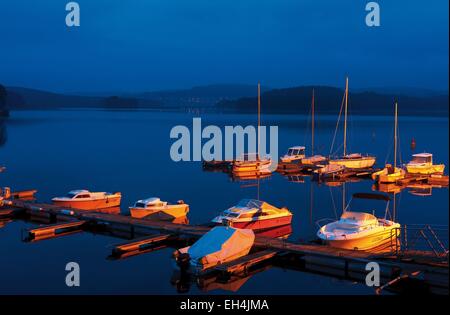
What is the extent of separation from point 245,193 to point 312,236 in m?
17.5

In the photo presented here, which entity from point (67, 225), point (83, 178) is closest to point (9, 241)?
point (67, 225)

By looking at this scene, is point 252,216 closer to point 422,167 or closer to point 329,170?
point 329,170

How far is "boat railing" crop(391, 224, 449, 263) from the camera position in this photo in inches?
709

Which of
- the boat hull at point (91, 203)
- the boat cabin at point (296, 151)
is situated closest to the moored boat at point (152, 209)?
the boat hull at point (91, 203)

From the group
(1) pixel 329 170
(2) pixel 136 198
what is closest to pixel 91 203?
(2) pixel 136 198

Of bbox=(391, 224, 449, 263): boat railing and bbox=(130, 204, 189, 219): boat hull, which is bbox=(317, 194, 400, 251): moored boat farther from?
bbox=(130, 204, 189, 219): boat hull

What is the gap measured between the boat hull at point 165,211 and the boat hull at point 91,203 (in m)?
4.71

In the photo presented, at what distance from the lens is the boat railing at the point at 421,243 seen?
59.0 feet

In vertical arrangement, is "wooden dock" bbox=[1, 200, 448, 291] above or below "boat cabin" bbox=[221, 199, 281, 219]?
below

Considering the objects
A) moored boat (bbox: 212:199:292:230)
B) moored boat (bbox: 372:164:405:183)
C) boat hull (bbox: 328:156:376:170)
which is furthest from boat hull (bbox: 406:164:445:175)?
moored boat (bbox: 212:199:292:230)

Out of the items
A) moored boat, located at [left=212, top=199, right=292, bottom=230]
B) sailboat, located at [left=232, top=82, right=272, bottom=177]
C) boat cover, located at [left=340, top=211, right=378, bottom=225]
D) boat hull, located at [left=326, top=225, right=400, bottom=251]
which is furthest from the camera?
sailboat, located at [left=232, top=82, right=272, bottom=177]

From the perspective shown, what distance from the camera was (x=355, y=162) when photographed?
53.6 metres

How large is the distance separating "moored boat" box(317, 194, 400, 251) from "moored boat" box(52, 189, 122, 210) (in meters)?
14.9
